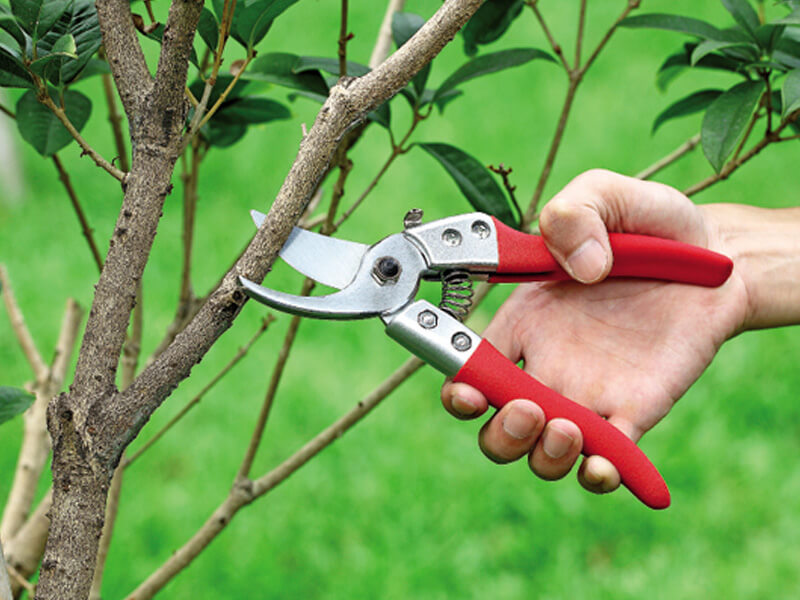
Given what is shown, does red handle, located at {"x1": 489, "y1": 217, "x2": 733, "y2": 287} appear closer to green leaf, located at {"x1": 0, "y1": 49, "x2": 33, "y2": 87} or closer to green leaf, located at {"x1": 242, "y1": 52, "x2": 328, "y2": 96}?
green leaf, located at {"x1": 242, "y1": 52, "x2": 328, "y2": 96}

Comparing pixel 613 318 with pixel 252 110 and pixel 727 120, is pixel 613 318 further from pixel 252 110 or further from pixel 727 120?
pixel 252 110

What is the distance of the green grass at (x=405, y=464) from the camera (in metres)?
2.29

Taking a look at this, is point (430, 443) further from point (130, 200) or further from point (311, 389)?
point (130, 200)

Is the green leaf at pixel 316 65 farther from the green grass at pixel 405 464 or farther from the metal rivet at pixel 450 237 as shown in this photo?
the green grass at pixel 405 464

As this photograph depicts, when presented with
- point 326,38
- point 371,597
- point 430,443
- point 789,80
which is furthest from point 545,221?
point 326,38

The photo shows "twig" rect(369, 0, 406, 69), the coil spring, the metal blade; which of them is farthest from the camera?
"twig" rect(369, 0, 406, 69)

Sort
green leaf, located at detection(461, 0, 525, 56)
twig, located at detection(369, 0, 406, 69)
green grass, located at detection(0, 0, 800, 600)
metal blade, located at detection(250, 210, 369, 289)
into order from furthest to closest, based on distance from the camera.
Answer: green grass, located at detection(0, 0, 800, 600) → twig, located at detection(369, 0, 406, 69) → green leaf, located at detection(461, 0, 525, 56) → metal blade, located at detection(250, 210, 369, 289)

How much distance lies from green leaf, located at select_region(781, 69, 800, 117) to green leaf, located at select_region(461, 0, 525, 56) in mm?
446

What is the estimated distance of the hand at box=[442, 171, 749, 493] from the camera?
3.75 ft

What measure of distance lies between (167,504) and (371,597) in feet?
2.23

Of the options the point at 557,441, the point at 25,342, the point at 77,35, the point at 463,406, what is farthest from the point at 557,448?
the point at 25,342

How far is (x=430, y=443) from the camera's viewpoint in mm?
2650

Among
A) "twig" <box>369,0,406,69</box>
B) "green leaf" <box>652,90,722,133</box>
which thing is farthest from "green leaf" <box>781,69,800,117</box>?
"twig" <box>369,0,406,69</box>

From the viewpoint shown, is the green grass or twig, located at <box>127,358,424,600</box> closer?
twig, located at <box>127,358,424,600</box>
